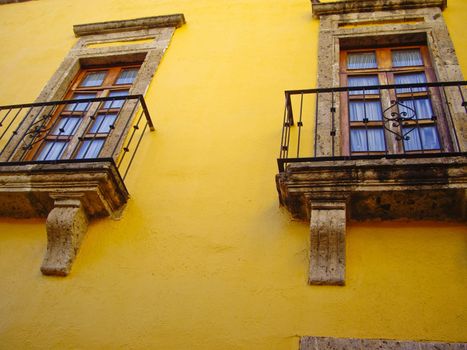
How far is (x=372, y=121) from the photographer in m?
4.93

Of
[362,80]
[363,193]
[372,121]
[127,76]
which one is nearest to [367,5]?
[362,80]

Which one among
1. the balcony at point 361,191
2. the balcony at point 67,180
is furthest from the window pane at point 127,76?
the balcony at point 361,191

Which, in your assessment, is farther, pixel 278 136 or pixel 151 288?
pixel 278 136

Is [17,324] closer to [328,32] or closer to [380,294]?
[380,294]

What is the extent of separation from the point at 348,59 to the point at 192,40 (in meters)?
2.08

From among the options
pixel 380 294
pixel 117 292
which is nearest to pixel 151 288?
pixel 117 292

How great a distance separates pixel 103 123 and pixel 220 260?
251 centimetres

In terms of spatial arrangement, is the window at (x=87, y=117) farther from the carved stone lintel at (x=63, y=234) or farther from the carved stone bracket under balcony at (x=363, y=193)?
the carved stone bracket under balcony at (x=363, y=193)

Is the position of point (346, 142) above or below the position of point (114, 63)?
below

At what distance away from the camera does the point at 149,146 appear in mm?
5191

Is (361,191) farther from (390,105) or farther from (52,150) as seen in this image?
(52,150)

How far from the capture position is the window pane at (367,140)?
4.75m

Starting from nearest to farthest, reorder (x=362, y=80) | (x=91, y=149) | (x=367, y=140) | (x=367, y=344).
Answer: (x=367, y=344), (x=367, y=140), (x=91, y=149), (x=362, y=80)

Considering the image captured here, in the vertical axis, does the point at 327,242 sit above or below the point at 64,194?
below
